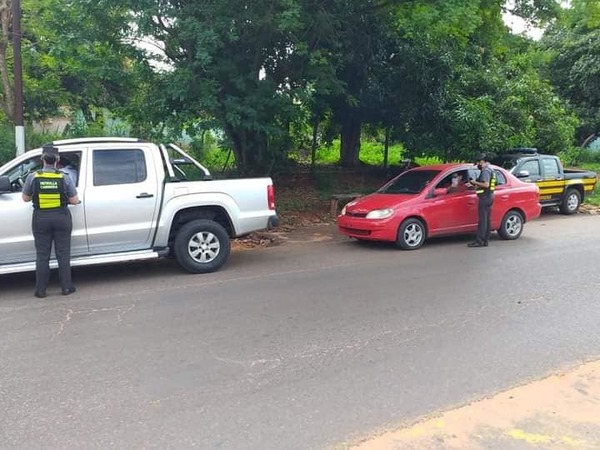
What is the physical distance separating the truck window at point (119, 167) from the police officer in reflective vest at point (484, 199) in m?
5.84

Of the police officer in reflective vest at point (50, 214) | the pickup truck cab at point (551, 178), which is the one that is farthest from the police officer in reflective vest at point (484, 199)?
the police officer in reflective vest at point (50, 214)

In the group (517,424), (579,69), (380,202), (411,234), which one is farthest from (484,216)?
(579,69)

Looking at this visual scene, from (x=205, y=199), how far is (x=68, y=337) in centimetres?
312

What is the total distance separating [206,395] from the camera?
4.03 meters

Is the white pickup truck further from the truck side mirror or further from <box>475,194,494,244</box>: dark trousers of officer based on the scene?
<box>475,194,494,244</box>: dark trousers of officer

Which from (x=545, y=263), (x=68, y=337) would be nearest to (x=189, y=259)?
(x=68, y=337)

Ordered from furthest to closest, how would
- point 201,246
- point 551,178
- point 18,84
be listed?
point 551,178
point 18,84
point 201,246

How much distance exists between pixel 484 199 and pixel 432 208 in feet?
3.17

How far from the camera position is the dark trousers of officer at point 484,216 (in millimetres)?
10047

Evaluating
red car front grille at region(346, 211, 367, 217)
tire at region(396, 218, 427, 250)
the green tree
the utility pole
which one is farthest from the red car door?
the green tree

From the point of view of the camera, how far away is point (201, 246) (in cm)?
796

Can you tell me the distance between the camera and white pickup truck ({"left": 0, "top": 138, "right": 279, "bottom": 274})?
22.9ft

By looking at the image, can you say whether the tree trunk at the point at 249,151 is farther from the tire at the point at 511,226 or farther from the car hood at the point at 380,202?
the tire at the point at 511,226

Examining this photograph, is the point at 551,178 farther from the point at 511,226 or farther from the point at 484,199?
the point at 484,199
